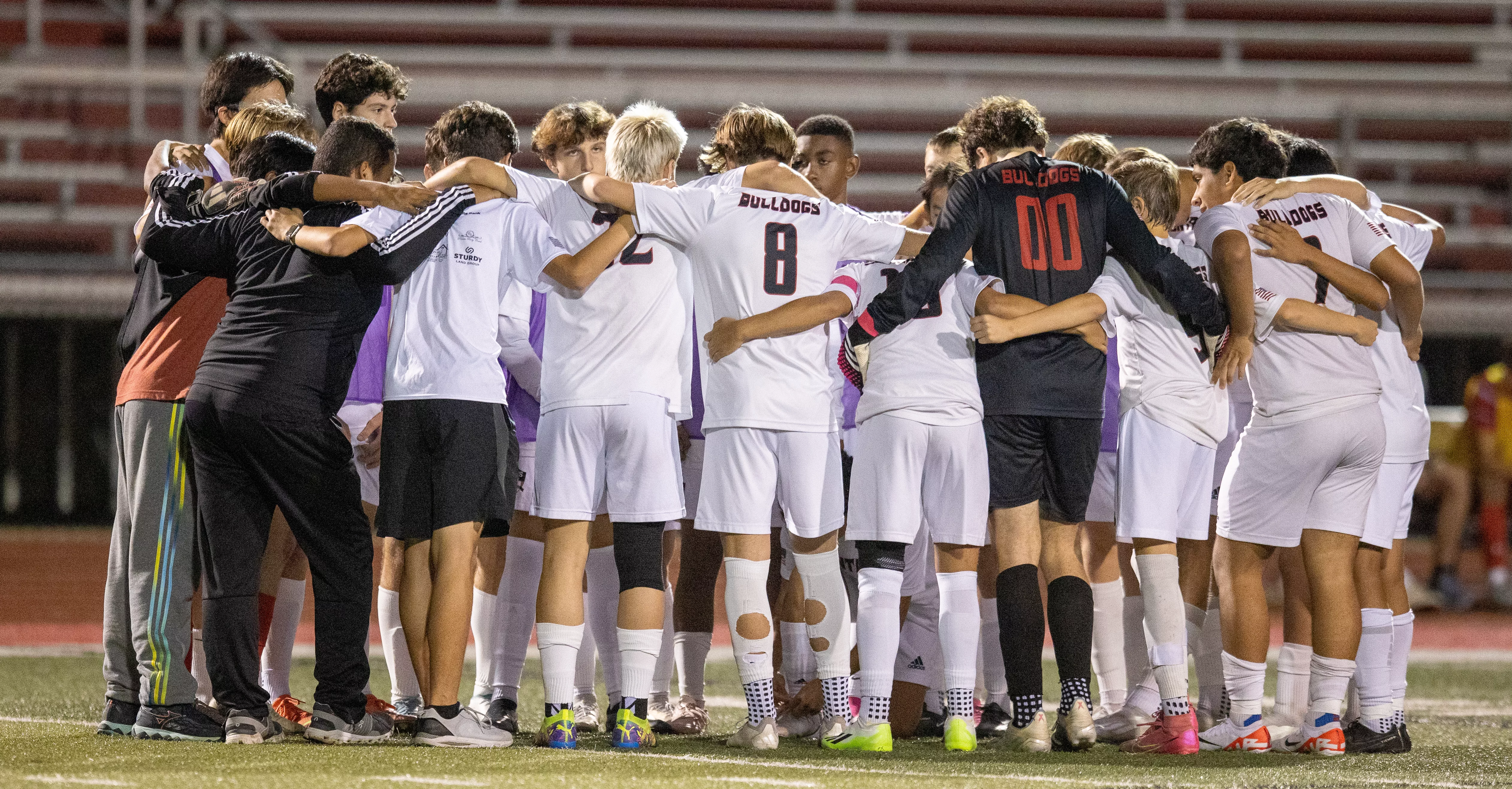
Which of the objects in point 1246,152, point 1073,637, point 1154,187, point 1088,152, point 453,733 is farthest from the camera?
point 1088,152

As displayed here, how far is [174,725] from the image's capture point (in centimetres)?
453

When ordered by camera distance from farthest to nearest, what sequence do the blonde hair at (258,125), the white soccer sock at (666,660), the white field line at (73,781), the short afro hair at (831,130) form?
1. the short afro hair at (831,130)
2. the white soccer sock at (666,660)
3. the blonde hair at (258,125)
4. the white field line at (73,781)

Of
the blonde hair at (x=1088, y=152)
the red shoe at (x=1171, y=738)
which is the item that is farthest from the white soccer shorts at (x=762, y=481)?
the blonde hair at (x=1088, y=152)

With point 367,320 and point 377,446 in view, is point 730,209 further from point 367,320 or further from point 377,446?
point 377,446

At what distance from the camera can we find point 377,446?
5219mm

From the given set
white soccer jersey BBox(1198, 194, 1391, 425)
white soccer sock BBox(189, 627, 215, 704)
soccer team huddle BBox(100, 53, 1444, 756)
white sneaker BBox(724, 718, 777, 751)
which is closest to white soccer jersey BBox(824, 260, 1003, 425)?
soccer team huddle BBox(100, 53, 1444, 756)

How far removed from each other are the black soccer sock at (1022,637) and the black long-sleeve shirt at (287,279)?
2.07 meters

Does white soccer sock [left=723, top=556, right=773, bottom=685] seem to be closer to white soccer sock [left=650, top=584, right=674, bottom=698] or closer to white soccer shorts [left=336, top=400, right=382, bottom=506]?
white soccer sock [left=650, top=584, right=674, bottom=698]

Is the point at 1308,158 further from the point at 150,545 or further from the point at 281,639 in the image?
the point at 150,545

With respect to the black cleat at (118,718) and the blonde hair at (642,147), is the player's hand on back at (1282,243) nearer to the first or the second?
the blonde hair at (642,147)

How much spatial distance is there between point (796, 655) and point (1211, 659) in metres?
1.55

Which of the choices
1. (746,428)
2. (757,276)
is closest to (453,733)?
(746,428)

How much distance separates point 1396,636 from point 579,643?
2.88 m

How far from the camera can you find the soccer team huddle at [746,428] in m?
4.50
